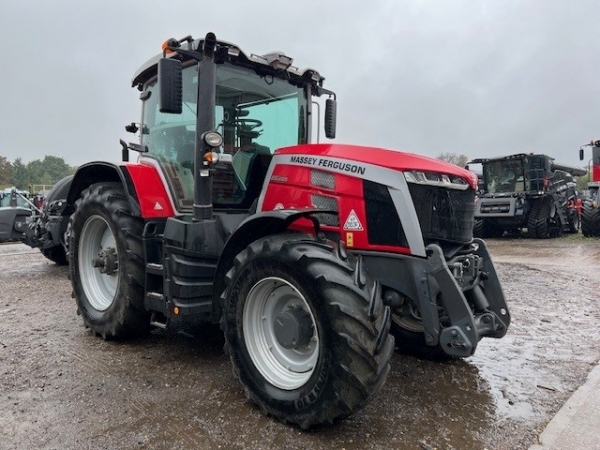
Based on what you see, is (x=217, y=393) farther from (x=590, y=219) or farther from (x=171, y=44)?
(x=590, y=219)

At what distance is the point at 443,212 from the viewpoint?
115 inches

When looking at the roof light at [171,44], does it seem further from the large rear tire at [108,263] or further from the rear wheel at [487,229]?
the rear wheel at [487,229]

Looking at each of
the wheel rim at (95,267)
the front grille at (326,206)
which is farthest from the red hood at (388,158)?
the wheel rim at (95,267)

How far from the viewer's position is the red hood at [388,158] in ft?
9.40

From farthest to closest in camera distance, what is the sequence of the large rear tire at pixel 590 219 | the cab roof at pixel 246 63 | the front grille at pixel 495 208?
the front grille at pixel 495 208
the large rear tire at pixel 590 219
the cab roof at pixel 246 63

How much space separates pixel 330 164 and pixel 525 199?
14.4 meters

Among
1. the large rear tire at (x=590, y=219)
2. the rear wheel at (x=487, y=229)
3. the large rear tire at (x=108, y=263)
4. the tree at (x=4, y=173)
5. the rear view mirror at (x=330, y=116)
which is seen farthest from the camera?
the tree at (x=4, y=173)

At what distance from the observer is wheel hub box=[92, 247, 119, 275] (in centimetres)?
420

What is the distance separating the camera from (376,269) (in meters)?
2.83

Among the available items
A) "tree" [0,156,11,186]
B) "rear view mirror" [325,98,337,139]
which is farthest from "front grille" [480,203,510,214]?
"tree" [0,156,11,186]

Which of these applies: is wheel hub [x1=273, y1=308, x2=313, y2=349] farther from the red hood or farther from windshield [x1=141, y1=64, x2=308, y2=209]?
windshield [x1=141, y1=64, x2=308, y2=209]

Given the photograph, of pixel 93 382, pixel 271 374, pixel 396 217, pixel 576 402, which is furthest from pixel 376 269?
pixel 93 382

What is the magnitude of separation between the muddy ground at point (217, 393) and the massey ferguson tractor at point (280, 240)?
0.24 m

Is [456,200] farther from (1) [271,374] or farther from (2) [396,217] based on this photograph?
(1) [271,374]
